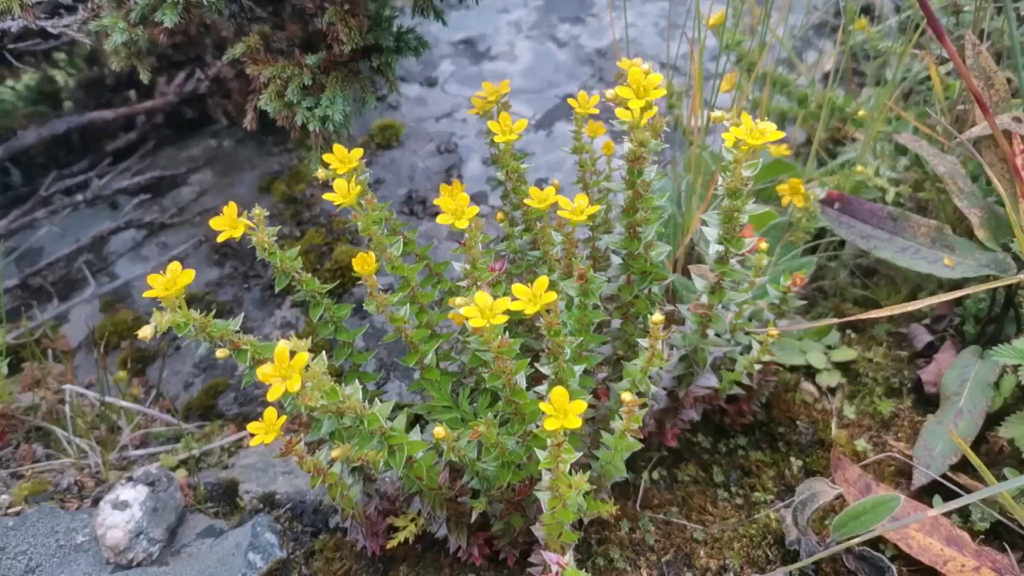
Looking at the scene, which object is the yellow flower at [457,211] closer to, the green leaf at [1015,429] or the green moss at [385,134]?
the green leaf at [1015,429]

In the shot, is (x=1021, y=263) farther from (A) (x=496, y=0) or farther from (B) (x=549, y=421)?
(A) (x=496, y=0)

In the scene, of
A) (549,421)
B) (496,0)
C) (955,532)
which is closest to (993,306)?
(955,532)

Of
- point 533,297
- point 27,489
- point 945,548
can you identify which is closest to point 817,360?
point 945,548

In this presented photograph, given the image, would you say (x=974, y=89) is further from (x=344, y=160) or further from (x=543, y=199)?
(x=344, y=160)

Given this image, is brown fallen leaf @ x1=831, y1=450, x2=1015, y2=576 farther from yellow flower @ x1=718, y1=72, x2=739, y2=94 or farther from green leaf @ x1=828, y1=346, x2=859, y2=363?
yellow flower @ x1=718, y1=72, x2=739, y2=94

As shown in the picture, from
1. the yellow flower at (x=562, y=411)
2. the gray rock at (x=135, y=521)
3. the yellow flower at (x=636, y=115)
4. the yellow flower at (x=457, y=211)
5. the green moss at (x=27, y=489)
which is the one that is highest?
the yellow flower at (x=636, y=115)

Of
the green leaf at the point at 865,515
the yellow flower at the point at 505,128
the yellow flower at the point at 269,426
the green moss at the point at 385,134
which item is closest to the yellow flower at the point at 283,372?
the yellow flower at the point at 269,426
